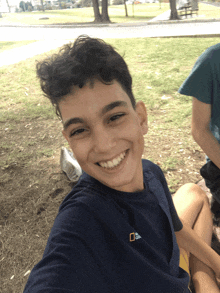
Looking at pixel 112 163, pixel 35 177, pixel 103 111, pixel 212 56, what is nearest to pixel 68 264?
pixel 112 163

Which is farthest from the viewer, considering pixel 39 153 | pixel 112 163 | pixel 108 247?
pixel 39 153

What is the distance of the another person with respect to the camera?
5.61 feet

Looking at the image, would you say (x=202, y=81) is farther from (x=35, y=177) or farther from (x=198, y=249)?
(x=35, y=177)

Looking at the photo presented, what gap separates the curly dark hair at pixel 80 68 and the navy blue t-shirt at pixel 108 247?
0.45 meters

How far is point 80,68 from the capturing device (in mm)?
1115

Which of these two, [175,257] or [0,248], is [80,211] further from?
[0,248]

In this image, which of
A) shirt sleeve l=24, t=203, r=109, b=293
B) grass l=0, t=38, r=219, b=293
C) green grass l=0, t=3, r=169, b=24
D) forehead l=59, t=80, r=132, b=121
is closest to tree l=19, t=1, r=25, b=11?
green grass l=0, t=3, r=169, b=24

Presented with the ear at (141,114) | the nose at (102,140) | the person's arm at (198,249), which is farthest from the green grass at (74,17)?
the nose at (102,140)

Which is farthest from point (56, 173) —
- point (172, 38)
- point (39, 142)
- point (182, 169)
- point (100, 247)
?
point (172, 38)

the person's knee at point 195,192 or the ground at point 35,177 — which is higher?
the person's knee at point 195,192

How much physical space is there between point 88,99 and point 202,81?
1027 millimetres

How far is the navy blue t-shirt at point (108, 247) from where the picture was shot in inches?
36.8

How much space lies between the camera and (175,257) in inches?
51.8

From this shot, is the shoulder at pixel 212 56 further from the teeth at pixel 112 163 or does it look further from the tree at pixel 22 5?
the tree at pixel 22 5
